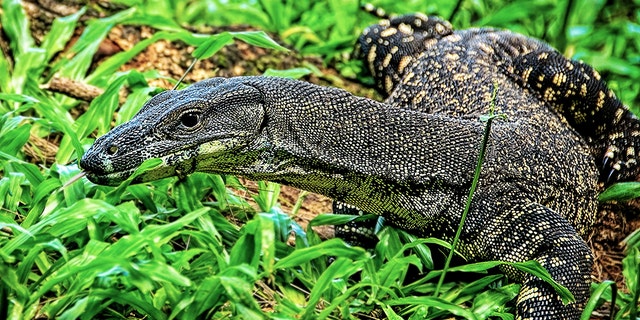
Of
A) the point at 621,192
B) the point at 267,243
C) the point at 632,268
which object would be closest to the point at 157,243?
the point at 267,243

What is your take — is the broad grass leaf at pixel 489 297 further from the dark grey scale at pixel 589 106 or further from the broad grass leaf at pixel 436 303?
the dark grey scale at pixel 589 106

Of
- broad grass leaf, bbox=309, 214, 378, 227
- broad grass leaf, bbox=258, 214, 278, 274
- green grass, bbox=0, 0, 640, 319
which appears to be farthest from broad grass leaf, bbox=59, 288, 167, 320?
broad grass leaf, bbox=309, 214, 378, 227

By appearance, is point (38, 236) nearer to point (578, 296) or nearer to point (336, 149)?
point (336, 149)

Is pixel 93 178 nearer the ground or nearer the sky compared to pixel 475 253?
nearer the sky

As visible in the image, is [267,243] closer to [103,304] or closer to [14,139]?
[103,304]

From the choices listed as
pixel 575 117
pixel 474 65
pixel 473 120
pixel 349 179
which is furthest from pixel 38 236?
pixel 575 117

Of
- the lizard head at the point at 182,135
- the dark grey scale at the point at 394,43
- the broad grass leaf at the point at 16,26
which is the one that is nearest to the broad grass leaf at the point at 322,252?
the lizard head at the point at 182,135
